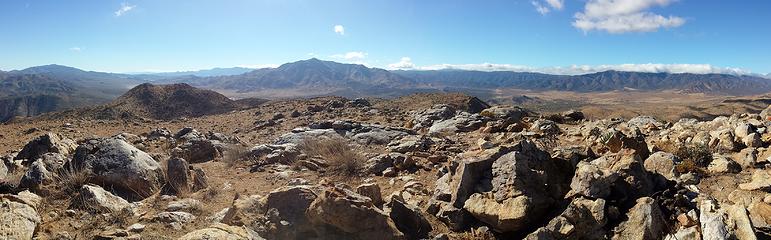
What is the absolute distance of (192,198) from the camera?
761cm

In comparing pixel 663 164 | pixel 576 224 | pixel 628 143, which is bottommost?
pixel 576 224

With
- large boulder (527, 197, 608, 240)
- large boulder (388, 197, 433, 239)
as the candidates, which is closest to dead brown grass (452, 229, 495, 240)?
large boulder (388, 197, 433, 239)

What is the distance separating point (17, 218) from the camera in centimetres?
525

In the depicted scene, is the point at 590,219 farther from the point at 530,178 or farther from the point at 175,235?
the point at 175,235

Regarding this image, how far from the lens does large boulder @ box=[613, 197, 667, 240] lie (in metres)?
5.30

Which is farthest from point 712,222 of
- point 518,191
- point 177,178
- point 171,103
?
point 171,103

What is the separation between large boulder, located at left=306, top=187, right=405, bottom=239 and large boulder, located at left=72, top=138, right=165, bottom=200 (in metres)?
3.62

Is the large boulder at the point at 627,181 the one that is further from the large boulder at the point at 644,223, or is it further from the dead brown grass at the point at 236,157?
the dead brown grass at the point at 236,157

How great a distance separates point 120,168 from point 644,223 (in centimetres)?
827

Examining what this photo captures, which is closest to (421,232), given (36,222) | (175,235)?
(175,235)

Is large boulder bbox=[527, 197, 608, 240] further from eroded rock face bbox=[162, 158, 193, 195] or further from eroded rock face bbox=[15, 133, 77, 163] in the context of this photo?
eroded rock face bbox=[15, 133, 77, 163]

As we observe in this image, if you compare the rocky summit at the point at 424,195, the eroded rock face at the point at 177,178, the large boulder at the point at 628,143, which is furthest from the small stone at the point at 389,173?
the large boulder at the point at 628,143

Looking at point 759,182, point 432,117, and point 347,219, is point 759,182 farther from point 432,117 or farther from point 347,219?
point 432,117

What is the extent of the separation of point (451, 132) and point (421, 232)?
31.3 ft
